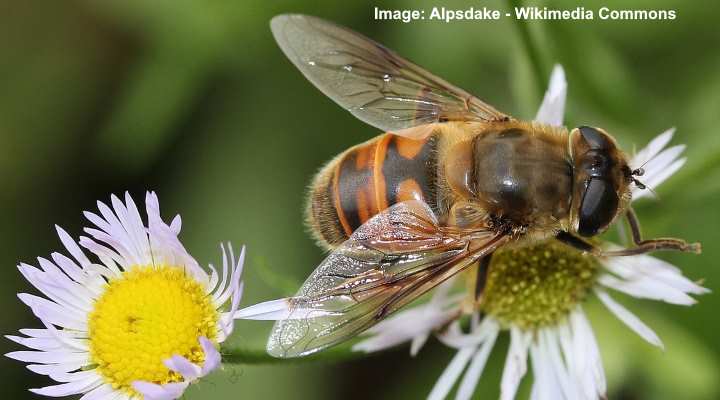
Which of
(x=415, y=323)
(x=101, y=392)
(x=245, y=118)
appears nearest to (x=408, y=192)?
(x=415, y=323)

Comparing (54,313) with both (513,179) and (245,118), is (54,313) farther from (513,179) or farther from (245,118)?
(245,118)

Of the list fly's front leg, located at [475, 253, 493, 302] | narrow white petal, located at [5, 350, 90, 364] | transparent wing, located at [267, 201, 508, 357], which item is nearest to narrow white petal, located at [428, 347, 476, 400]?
fly's front leg, located at [475, 253, 493, 302]

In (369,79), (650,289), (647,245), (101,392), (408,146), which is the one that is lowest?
(101,392)

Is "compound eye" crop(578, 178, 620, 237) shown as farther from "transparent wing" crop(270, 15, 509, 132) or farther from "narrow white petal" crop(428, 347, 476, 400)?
"narrow white petal" crop(428, 347, 476, 400)

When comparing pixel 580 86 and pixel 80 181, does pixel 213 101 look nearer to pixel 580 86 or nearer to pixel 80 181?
pixel 80 181

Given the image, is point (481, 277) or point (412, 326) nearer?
point (481, 277)

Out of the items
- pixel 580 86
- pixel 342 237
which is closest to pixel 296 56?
pixel 342 237
